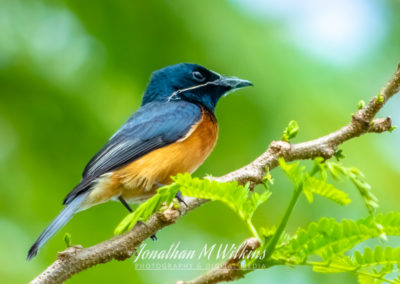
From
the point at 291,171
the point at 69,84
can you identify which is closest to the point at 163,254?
the point at 291,171

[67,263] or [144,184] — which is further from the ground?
[144,184]

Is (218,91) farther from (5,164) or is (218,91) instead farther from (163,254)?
(163,254)

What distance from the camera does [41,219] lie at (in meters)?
4.48

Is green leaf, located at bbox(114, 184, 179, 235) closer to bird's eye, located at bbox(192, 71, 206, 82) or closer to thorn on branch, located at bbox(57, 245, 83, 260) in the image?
thorn on branch, located at bbox(57, 245, 83, 260)

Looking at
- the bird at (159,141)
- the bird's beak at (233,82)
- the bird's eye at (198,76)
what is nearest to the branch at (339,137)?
the bird at (159,141)

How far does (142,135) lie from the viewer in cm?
478

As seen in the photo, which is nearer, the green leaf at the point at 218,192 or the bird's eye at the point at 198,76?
the green leaf at the point at 218,192

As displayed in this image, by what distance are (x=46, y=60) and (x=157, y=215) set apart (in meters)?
2.70

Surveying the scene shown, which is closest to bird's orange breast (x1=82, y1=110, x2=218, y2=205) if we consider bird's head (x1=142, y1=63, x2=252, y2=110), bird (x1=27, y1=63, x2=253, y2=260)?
bird (x1=27, y1=63, x2=253, y2=260)

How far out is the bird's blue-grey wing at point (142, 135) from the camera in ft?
14.0

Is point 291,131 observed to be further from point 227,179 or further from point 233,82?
point 233,82

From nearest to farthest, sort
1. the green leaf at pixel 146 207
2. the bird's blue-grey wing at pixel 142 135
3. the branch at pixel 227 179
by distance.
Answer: the green leaf at pixel 146 207, the branch at pixel 227 179, the bird's blue-grey wing at pixel 142 135

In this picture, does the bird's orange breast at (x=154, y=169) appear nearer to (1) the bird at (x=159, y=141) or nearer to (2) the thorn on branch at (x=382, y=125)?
(1) the bird at (x=159, y=141)

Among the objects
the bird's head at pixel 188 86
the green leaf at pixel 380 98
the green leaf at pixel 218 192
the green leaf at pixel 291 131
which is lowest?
the green leaf at pixel 218 192
